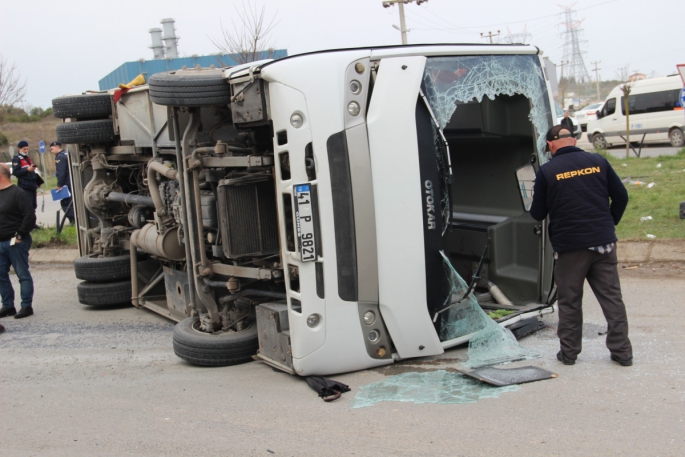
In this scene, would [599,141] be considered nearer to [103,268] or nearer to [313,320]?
[103,268]

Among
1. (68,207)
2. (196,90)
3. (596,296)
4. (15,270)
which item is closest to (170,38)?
(68,207)

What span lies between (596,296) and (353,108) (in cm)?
212

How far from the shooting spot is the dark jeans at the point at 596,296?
464 cm

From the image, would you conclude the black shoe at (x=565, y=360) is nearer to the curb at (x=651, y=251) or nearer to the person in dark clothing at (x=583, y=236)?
the person in dark clothing at (x=583, y=236)

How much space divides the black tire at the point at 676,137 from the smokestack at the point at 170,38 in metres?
23.8

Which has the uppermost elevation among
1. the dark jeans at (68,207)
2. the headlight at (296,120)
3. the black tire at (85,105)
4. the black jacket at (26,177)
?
the black tire at (85,105)

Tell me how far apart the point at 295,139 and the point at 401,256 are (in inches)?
42.6

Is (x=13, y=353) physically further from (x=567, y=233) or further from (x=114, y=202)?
(x=567, y=233)

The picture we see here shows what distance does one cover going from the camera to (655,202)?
10.2 metres

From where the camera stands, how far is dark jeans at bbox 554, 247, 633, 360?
4641 millimetres

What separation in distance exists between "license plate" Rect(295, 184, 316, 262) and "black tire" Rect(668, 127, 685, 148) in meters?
20.8

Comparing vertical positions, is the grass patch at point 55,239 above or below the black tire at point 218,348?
above

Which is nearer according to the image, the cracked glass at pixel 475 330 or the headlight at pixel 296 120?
the headlight at pixel 296 120

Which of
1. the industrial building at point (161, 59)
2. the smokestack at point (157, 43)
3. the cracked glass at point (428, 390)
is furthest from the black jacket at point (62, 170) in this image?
the smokestack at point (157, 43)
